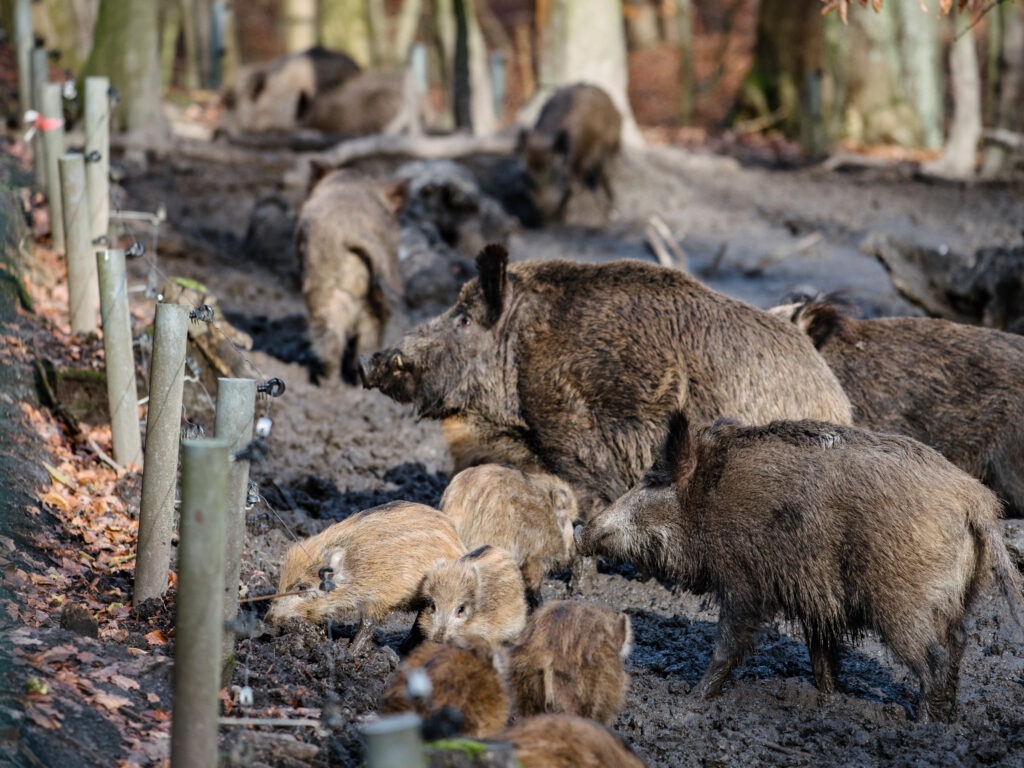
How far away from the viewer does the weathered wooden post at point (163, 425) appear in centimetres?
497

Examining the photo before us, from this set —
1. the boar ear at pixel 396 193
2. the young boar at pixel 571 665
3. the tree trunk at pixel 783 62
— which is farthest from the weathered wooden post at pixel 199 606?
the tree trunk at pixel 783 62

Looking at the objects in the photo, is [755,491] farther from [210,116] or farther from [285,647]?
[210,116]

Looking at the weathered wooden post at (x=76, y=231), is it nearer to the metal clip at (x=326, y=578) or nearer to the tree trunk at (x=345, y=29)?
the metal clip at (x=326, y=578)

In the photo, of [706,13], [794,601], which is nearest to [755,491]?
[794,601]

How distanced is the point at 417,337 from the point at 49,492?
2201mm

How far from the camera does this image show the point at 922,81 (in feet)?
67.1

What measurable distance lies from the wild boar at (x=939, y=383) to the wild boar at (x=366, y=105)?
39.9ft

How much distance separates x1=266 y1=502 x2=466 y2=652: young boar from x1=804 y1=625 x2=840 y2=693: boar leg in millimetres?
1679

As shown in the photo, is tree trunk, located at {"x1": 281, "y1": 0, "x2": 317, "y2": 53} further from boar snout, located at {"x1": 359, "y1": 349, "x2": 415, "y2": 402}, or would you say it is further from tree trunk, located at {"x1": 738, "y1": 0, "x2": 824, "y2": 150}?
boar snout, located at {"x1": 359, "y1": 349, "x2": 415, "y2": 402}

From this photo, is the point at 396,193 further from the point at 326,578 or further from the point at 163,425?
the point at 326,578

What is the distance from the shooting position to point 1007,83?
16.9m

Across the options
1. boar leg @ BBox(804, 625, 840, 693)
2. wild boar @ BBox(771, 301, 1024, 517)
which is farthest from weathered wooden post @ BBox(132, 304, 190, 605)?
wild boar @ BBox(771, 301, 1024, 517)

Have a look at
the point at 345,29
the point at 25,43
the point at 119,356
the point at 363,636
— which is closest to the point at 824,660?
the point at 363,636

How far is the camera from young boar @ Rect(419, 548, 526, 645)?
528 centimetres
